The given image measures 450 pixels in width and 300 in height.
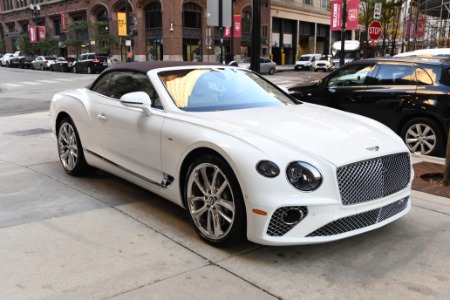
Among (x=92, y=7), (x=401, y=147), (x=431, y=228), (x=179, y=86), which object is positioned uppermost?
(x=92, y=7)

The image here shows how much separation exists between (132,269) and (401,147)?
2.51 meters

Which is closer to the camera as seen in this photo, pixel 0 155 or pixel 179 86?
pixel 179 86

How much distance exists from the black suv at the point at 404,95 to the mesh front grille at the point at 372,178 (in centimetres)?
377

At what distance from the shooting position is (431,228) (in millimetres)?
4188

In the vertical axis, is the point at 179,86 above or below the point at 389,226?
above

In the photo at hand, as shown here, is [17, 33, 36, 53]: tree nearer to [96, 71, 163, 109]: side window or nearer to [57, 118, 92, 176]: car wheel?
[57, 118, 92, 176]: car wheel

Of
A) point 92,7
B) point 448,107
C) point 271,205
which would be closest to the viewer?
point 271,205

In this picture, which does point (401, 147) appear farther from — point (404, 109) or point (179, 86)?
point (404, 109)

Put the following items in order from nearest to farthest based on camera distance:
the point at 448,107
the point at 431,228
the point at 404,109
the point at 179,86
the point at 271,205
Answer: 1. the point at 271,205
2. the point at 431,228
3. the point at 179,86
4. the point at 448,107
5. the point at 404,109

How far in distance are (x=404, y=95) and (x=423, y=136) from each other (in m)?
0.76

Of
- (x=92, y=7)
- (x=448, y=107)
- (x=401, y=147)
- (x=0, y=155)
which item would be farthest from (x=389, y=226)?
(x=92, y=7)

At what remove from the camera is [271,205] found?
3.26m

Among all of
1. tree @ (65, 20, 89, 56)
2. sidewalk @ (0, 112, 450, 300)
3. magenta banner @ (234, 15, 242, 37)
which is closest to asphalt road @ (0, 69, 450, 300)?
sidewalk @ (0, 112, 450, 300)

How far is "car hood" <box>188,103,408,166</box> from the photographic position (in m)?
3.46
